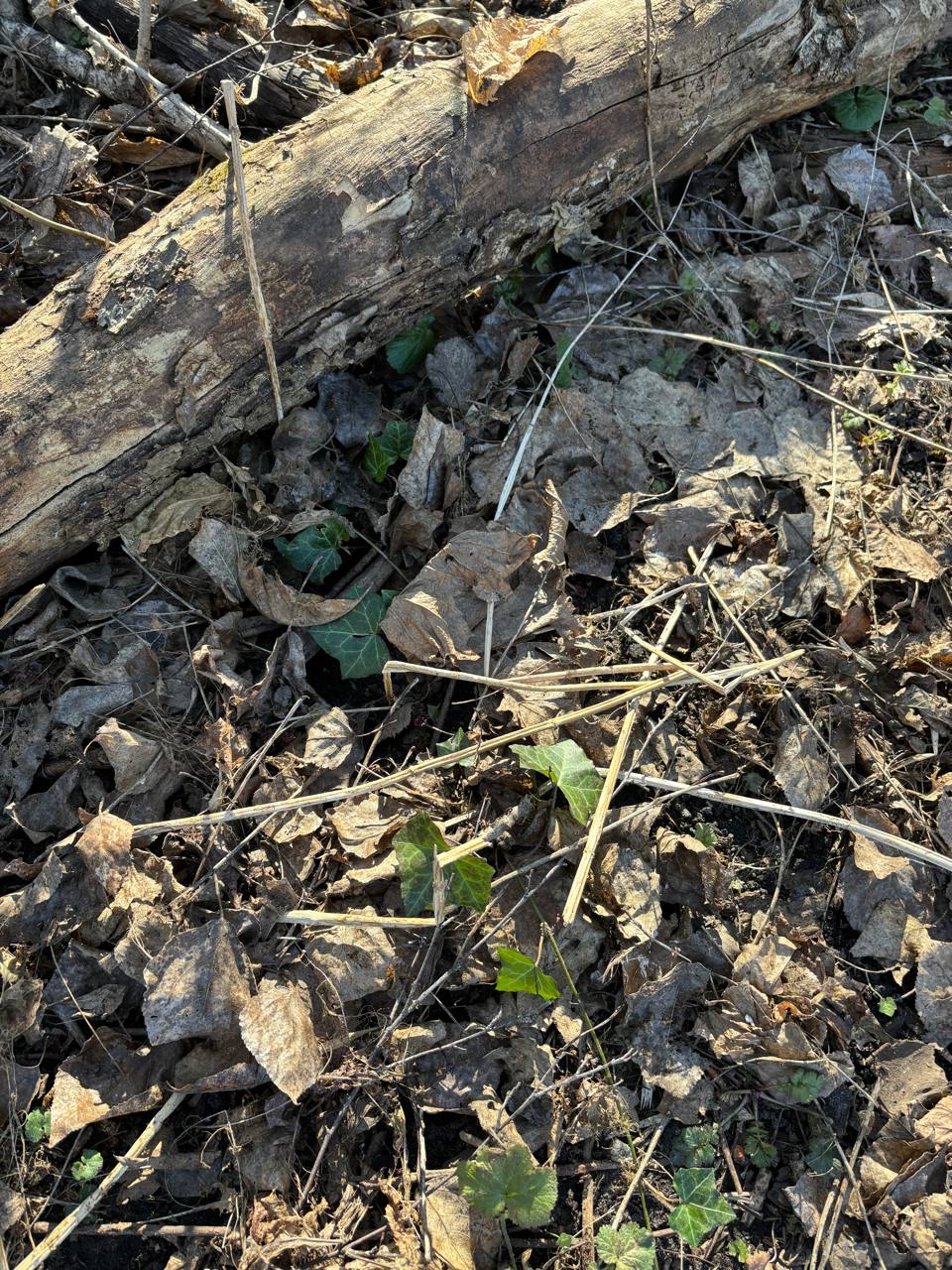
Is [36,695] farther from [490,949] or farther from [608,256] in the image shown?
[608,256]

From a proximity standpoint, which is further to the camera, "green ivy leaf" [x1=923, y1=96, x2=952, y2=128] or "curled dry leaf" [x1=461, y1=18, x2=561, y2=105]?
"green ivy leaf" [x1=923, y1=96, x2=952, y2=128]

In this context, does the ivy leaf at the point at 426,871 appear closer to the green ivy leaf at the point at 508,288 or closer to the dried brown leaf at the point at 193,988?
the dried brown leaf at the point at 193,988

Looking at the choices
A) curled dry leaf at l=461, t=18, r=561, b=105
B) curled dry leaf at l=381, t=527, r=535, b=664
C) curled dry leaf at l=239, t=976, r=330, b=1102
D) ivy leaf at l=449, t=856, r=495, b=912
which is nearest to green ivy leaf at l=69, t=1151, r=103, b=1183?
curled dry leaf at l=239, t=976, r=330, b=1102

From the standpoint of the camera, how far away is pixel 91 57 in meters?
2.76

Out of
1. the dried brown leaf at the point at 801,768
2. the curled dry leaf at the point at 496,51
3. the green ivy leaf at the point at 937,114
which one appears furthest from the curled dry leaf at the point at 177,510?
the green ivy leaf at the point at 937,114

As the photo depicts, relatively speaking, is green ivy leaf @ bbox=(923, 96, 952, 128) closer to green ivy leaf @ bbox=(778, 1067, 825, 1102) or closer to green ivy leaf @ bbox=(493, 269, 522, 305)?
green ivy leaf @ bbox=(493, 269, 522, 305)

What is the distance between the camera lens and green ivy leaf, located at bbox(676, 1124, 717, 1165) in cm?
209

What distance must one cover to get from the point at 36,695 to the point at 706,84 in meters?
2.68

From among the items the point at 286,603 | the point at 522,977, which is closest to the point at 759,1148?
the point at 522,977

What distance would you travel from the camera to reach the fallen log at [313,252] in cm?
227

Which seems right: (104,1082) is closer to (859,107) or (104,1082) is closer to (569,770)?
(569,770)

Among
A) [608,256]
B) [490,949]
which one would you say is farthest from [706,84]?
[490,949]

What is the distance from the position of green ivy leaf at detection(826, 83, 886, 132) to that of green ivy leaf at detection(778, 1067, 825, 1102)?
313 cm

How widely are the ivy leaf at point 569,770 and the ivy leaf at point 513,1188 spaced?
74 centimetres
